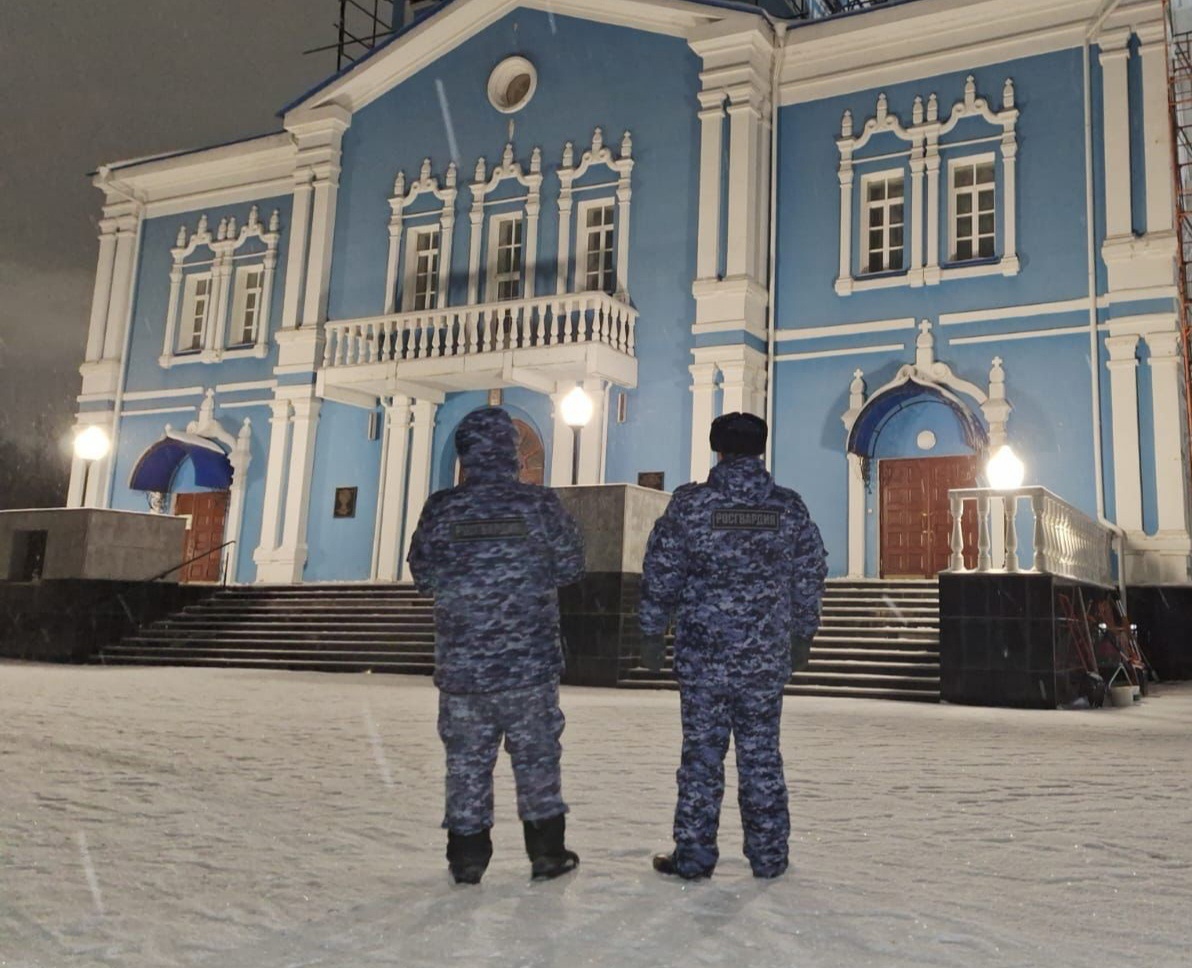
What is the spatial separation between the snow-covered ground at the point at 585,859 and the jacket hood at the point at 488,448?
148cm

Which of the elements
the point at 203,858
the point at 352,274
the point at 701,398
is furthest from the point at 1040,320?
the point at 203,858

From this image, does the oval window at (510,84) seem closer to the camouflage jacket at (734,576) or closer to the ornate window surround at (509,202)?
the ornate window surround at (509,202)

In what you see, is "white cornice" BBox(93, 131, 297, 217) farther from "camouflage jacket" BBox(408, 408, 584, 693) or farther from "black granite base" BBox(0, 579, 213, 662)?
"camouflage jacket" BBox(408, 408, 584, 693)

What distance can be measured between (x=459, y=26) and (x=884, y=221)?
29.8ft

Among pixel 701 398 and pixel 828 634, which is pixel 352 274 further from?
pixel 828 634

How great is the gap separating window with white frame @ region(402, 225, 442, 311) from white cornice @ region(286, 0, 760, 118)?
3182 millimetres

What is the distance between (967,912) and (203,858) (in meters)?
2.80

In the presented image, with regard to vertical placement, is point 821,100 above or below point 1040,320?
above

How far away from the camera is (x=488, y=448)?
449 centimetres

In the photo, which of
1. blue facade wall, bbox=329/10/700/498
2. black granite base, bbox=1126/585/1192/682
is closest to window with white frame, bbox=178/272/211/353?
blue facade wall, bbox=329/10/700/498

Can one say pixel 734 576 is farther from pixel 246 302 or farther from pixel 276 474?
pixel 246 302

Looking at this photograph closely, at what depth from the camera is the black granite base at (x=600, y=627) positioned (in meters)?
13.9

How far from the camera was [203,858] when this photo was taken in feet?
15.0

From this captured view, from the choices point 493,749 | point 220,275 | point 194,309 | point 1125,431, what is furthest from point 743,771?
point 194,309
